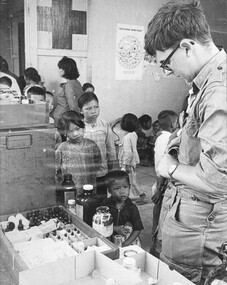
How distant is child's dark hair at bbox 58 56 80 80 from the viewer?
291cm

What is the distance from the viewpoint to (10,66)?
2623 millimetres

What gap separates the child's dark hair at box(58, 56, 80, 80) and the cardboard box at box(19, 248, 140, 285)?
2.06m

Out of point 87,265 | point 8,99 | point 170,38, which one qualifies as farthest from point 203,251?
point 8,99

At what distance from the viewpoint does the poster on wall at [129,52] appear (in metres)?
3.14

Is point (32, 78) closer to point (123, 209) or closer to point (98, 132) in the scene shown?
point (98, 132)

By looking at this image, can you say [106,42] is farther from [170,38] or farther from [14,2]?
[170,38]

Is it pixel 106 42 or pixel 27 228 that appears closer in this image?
pixel 27 228

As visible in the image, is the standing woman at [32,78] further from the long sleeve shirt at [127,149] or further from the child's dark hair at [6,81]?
the long sleeve shirt at [127,149]

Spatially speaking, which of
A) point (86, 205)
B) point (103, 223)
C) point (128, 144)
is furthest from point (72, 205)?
point (128, 144)

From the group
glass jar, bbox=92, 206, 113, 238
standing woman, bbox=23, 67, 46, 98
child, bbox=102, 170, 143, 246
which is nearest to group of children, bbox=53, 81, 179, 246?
child, bbox=102, 170, 143, 246

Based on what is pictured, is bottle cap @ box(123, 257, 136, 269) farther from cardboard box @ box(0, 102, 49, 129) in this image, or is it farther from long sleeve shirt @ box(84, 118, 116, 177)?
long sleeve shirt @ box(84, 118, 116, 177)

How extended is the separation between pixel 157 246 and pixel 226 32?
2066mm

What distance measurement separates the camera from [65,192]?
1.68m

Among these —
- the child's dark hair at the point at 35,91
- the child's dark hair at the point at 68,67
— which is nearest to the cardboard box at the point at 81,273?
the child's dark hair at the point at 35,91
